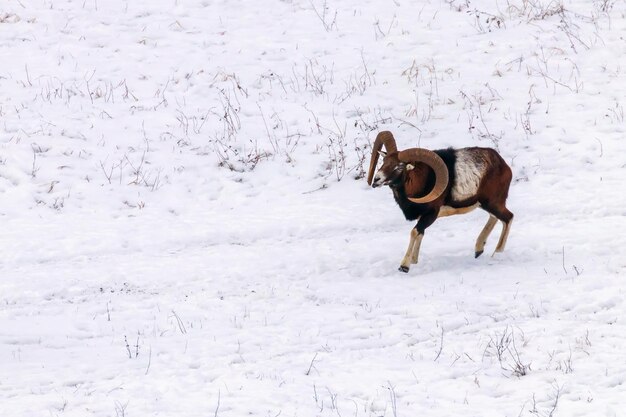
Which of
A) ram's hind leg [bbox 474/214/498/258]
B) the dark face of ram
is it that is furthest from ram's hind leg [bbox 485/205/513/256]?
the dark face of ram

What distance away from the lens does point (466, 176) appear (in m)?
10.5

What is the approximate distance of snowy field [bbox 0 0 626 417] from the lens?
24.3 ft

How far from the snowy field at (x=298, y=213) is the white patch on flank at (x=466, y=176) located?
0.83 m

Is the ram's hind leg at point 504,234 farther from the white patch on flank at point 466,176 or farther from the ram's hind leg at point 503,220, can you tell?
the white patch on flank at point 466,176

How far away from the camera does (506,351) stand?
786 centimetres

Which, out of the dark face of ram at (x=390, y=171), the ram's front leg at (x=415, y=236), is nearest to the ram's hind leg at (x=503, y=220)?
the ram's front leg at (x=415, y=236)

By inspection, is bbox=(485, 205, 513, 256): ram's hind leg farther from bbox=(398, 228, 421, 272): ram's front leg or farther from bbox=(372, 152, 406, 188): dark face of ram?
bbox=(372, 152, 406, 188): dark face of ram

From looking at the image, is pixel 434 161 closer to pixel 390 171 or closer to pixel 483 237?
pixel 390 171

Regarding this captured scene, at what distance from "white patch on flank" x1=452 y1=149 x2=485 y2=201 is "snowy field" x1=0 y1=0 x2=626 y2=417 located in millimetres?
829

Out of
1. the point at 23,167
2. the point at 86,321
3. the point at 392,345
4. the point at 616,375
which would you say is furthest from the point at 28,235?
the point at 616,375

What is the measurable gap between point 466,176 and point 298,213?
273cm

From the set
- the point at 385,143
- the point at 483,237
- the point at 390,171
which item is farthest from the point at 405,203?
the point at 483,237

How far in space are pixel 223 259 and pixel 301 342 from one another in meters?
2.82

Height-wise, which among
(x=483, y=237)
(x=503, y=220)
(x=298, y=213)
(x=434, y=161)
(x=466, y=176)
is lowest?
(x=298, y=213)
